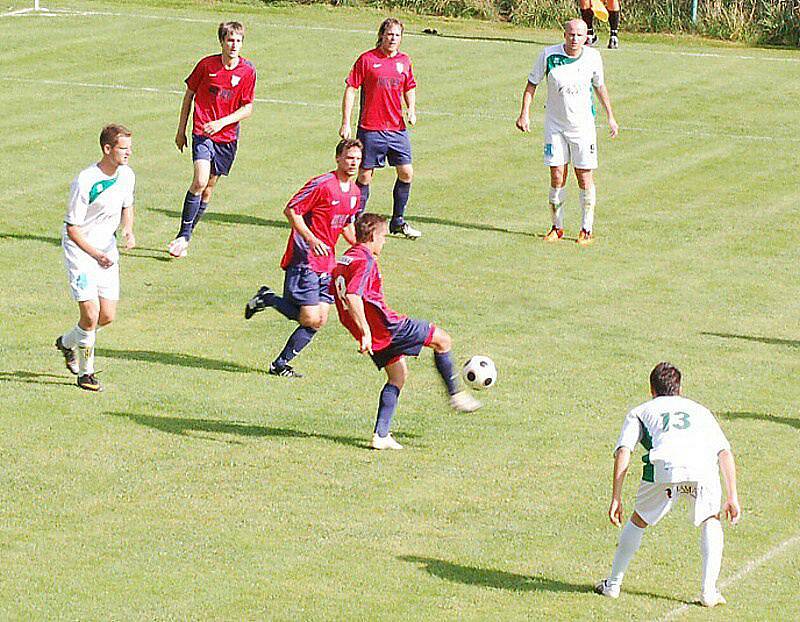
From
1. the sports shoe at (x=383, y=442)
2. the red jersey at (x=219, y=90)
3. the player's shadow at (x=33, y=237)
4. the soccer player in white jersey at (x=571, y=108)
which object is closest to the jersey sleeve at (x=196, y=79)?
the red jersey at (x=219, y=90)

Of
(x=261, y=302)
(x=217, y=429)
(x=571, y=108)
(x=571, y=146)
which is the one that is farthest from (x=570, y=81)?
(x=217, y=429)

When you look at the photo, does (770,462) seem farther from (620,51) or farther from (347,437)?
(620,51)

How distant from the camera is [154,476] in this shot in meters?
12.1

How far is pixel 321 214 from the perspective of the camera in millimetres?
14617

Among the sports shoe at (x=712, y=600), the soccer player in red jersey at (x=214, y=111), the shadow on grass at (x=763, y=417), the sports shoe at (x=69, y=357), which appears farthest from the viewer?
the soccer player in red jersey at (x=214, y=111)

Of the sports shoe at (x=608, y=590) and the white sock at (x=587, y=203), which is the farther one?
the white sock at (x=587, y=203)

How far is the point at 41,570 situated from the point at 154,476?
1.90 m

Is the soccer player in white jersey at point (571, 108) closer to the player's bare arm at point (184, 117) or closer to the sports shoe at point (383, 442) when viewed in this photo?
the player's bare arm at point (184, 117)

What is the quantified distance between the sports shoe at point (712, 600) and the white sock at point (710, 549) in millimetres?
37

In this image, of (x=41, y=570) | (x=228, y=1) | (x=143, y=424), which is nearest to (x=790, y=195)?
(x=143, y=424)

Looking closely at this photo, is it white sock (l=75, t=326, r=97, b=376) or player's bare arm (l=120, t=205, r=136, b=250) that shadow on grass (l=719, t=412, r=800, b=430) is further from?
white sock (l=75, t=326, r=97, b=376)

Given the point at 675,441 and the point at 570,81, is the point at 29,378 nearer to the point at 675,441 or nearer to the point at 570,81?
the point at 675,441

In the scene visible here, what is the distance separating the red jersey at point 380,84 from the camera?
19.5 metres

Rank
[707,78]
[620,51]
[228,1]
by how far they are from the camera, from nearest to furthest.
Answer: [707,78], [620,51], [228,1]
